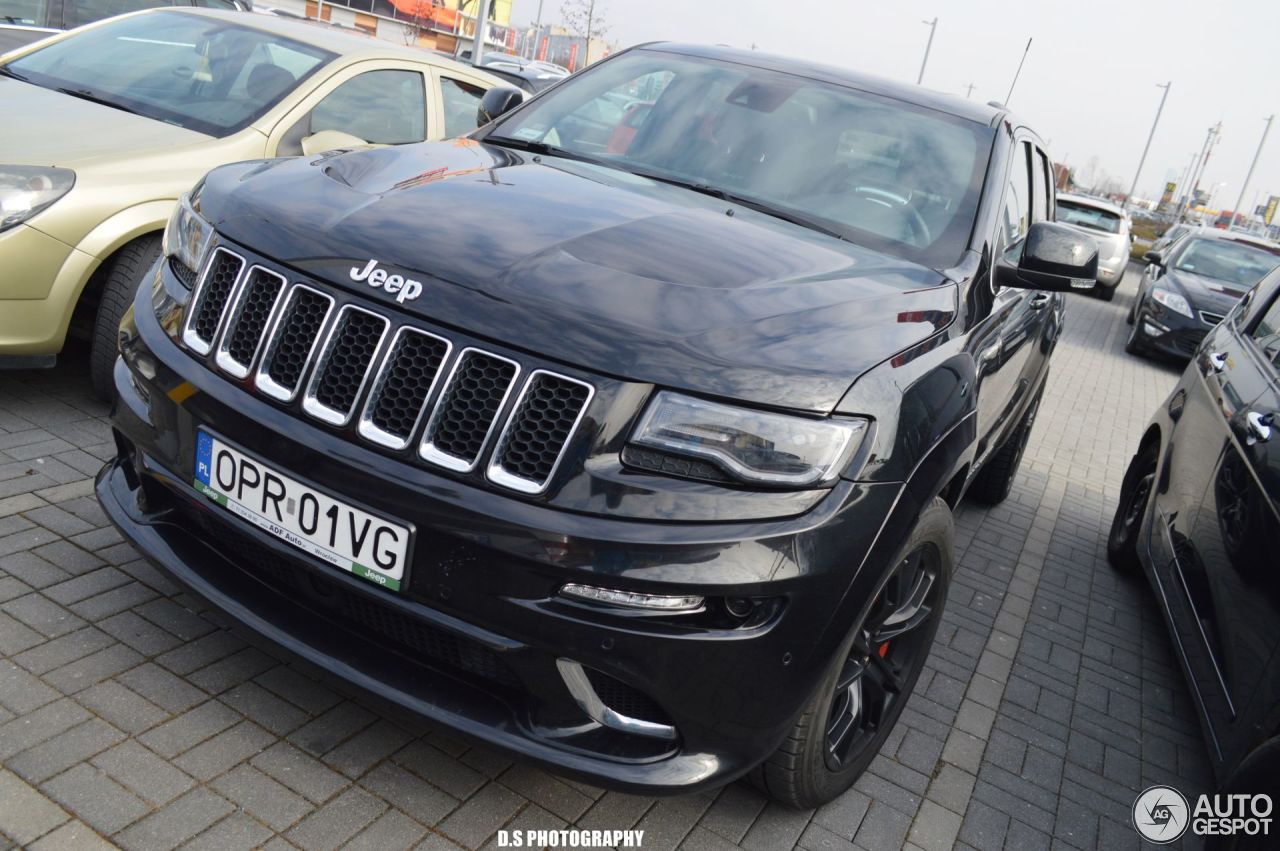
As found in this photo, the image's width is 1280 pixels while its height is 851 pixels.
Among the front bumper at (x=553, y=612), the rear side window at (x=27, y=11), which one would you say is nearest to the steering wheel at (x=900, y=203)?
the front bumper at (x=553, y=612)

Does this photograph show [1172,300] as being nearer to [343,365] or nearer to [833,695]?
[833,695]

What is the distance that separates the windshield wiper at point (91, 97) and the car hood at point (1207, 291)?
37.2ft

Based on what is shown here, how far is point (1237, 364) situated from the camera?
4160 mm

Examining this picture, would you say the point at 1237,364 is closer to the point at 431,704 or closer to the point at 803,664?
the point at 803,664

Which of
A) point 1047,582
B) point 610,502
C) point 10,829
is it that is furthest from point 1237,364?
point 10,829

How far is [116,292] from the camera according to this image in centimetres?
418

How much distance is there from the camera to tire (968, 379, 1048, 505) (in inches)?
227

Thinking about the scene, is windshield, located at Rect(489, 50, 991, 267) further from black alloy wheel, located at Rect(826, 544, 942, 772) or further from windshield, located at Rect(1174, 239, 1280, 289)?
windshield, located at Rect(1174, 239, 1280, 289)

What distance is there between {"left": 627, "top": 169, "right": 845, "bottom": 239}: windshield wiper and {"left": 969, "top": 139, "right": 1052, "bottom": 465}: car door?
516mm

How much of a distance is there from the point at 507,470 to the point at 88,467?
2.43 m

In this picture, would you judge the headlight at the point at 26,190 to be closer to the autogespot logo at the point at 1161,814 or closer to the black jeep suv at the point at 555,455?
the black jeep suv at the point at 555,455

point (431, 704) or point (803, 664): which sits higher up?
point (803, 664)

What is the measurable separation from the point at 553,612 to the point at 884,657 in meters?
1.25

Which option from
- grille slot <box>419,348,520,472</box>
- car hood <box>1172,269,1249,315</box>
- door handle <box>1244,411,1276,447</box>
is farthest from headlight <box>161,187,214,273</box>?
car hood <box>1172,269,1249,315</box>
